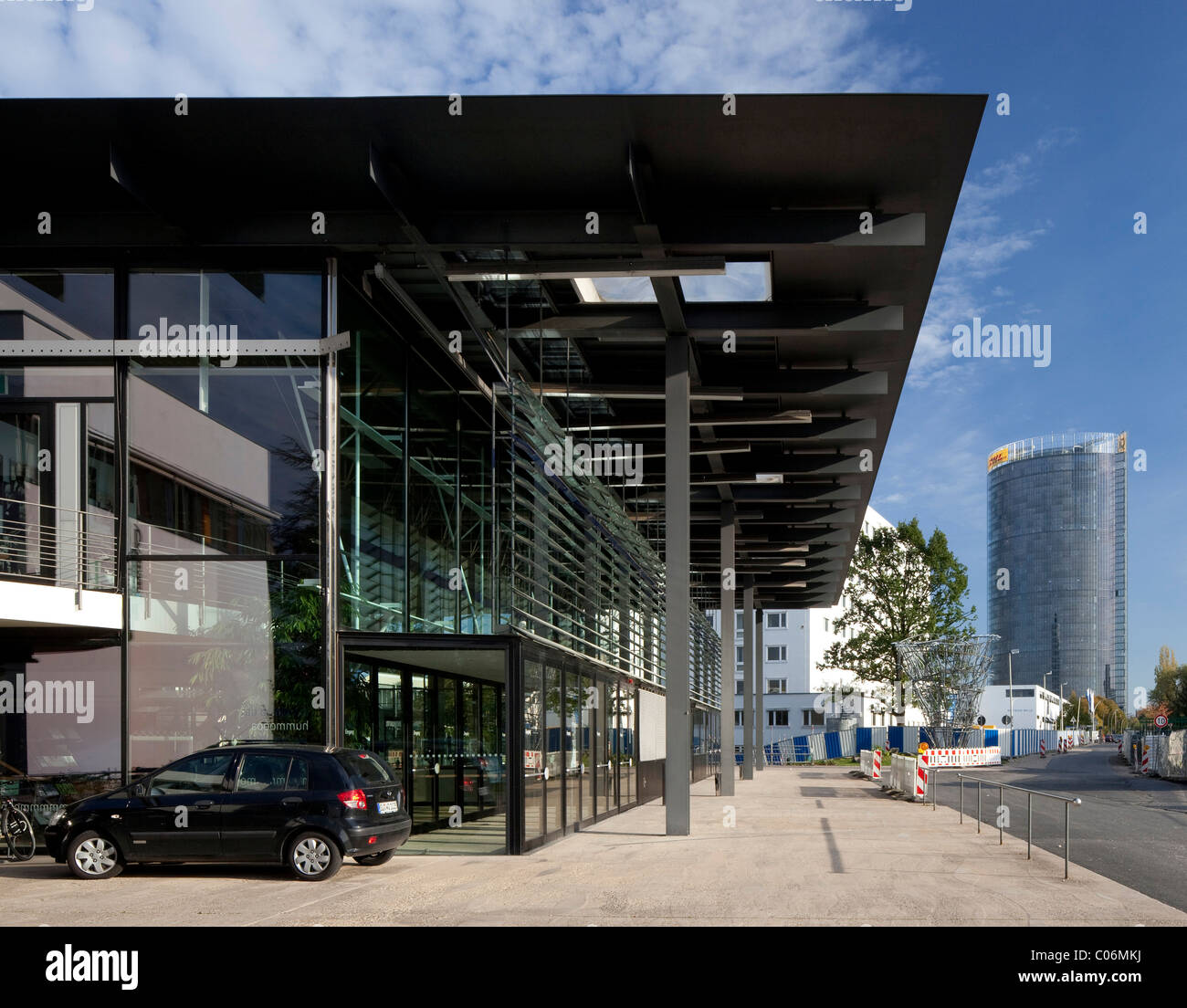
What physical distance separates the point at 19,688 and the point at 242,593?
3035 mm

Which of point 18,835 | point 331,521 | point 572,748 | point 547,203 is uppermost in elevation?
point 547,203

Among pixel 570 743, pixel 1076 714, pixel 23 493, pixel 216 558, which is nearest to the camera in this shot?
pixel 216 558

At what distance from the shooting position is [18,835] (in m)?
13.7

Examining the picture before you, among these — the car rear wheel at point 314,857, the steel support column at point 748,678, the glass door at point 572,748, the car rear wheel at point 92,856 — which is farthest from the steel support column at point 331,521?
the steel support column at point 748,678

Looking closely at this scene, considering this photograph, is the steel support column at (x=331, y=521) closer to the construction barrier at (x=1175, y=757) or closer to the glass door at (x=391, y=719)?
the glass door at (x=391, y=719)

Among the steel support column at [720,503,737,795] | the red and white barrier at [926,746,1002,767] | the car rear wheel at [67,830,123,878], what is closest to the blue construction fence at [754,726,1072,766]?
the red and white barrier at [926,746,1002,767]

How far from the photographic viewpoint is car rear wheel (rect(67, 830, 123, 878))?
1246 cm

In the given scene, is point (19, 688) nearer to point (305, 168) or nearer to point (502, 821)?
point (502, 821)

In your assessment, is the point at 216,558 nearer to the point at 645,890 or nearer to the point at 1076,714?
the point at 645,890

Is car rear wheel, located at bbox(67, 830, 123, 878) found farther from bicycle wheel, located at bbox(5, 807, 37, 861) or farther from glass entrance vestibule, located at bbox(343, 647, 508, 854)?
glass entrance vestibule, located at bbox(343, 647, 508, 854)

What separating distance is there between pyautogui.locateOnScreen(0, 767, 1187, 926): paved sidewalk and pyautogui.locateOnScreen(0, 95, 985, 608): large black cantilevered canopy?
715 centimetres

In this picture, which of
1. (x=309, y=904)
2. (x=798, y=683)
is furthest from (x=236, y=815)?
(x=798, y=683)

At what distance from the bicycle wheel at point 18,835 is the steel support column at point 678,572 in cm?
829

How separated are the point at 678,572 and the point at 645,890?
6.89 metres
